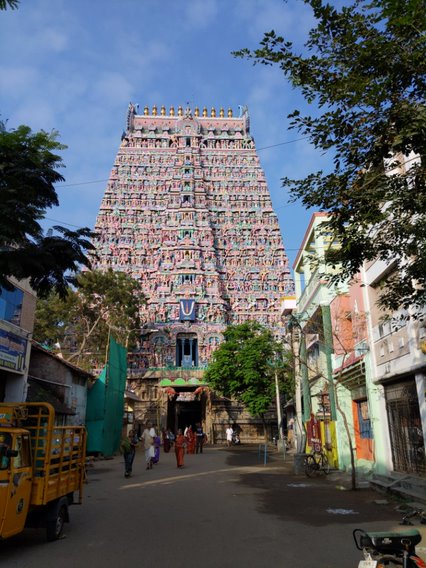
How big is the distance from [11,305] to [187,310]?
31.9 m

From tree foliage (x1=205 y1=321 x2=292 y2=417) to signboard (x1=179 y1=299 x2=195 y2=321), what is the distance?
37.6ft

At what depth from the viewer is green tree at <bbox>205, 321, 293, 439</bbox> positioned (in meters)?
33.0

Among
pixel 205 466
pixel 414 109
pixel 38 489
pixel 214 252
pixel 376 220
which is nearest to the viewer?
pixel 414 109

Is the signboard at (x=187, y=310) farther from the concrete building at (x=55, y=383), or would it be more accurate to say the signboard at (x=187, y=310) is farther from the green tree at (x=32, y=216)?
the green tree at (x=32, y=216)

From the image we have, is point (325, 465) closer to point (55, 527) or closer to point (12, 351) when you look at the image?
point (12, 351)

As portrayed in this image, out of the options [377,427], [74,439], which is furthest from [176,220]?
[74,439]

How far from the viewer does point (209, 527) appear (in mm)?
8086

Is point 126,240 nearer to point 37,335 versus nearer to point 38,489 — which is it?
point 37,335

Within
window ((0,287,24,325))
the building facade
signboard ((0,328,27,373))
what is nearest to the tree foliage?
the building facade

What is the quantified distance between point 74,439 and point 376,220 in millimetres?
6303

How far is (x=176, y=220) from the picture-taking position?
53812 millimetres

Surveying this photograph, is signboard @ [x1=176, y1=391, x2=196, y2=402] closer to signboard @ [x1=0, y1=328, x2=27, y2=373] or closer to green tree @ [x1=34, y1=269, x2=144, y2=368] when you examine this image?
green tree @ [x1=34, y1=269, x2=144, y2=368]

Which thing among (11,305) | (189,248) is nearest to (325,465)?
(11,305)

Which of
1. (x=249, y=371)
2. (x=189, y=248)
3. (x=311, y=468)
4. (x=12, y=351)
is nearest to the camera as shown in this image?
(x=12, y=351)
